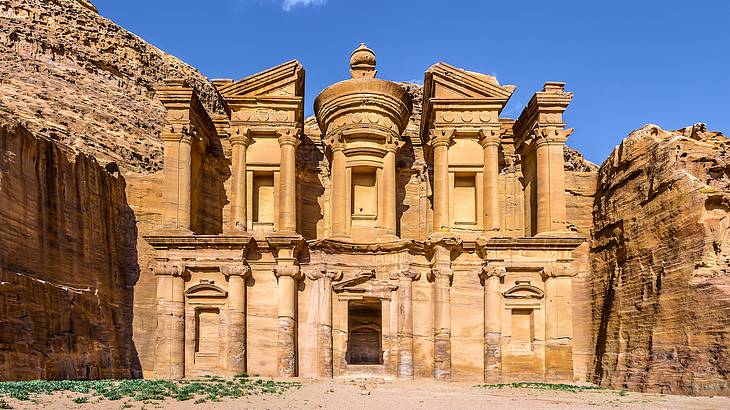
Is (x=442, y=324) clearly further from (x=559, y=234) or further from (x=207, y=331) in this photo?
(x=207, y=331)

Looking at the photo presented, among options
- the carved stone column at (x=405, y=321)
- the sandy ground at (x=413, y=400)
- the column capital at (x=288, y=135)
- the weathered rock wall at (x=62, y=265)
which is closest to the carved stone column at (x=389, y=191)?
the carved stone column at (x=405, y=321)

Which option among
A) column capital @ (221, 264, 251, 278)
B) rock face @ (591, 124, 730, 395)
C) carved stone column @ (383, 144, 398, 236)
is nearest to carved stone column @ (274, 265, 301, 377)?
column capital @ (221, 264, 251, 278)

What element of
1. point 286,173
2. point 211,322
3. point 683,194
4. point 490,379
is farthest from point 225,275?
point 683,194

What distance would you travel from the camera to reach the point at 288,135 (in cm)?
2761

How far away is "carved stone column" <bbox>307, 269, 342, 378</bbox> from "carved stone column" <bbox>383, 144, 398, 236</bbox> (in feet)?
9.17

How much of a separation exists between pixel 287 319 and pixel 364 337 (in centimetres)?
902

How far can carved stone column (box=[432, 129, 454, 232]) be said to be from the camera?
26922 mm

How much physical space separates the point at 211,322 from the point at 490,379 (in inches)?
413

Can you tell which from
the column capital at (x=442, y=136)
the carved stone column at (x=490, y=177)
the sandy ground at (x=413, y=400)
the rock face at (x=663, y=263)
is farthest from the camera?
the column capital at (x=442, y=136)

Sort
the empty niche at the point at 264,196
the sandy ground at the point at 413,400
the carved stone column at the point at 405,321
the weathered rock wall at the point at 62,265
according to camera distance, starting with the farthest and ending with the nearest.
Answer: the empty niche at the point at 264,196
the carved stone column at the point at 405,321
the weathered rock wall at the point at 62,265
the sandy ground at the point at 413,400

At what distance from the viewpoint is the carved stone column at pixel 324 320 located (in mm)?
25391

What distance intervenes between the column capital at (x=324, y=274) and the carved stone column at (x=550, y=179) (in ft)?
26.1

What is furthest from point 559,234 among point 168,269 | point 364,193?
point 168,269

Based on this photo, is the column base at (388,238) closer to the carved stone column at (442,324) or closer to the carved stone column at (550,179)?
the carved stone column at (442,324)
